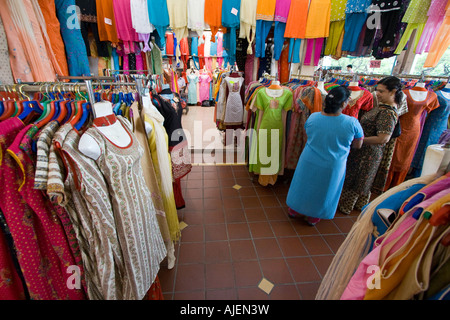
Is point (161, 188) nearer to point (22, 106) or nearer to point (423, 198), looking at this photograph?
point (22, 106)

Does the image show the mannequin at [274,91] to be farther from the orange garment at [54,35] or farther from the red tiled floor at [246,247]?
the orange garment at [54,35]

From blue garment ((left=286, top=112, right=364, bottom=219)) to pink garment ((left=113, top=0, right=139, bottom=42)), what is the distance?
2875 millimetres

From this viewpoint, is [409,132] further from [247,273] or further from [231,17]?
[231,17]

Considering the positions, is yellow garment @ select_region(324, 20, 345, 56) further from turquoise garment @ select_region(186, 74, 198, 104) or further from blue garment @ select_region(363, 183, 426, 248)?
turquoise garment @ select_region(186, 74, 198, 104)

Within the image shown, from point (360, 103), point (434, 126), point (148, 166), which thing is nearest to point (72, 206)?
point (148, 166)

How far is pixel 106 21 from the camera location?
9.45 feet

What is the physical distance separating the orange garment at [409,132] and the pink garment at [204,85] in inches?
267

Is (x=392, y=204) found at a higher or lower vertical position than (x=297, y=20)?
lower

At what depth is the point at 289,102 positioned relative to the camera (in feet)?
8.56

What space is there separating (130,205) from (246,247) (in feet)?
4.76

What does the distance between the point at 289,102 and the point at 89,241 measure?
2.49m

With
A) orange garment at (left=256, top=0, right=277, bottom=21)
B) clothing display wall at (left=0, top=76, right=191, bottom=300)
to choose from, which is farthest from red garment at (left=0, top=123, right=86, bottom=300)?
orange garment at (left=256, top=0, right=277, bottom=21)
